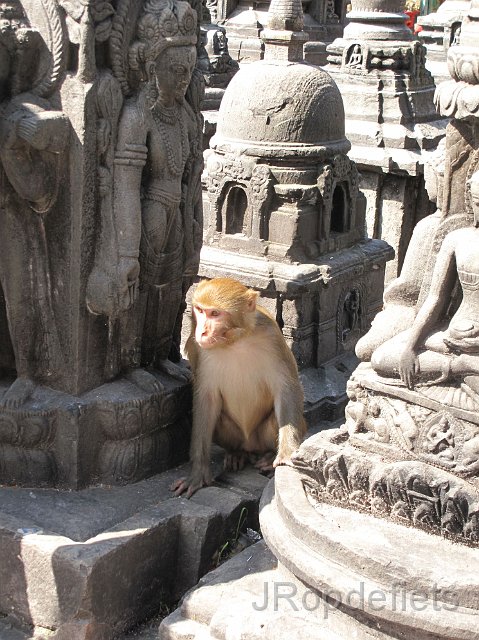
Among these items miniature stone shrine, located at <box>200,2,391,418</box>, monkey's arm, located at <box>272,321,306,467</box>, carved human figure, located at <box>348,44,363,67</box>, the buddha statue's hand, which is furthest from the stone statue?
carved human figure, located at <box>348,44,363,67</box>

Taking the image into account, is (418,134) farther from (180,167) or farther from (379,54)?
(180,167)

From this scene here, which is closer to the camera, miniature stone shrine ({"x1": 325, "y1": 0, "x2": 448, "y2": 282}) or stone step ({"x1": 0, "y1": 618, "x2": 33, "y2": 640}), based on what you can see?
stone step ({"x1": 0, "y1": 618, "x2": 33, "y2": 640})

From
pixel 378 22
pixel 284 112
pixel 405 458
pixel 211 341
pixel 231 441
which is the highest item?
pixel 378 22

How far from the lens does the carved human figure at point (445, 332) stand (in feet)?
13.8

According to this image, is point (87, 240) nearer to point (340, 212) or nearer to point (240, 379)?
point (240, 379)

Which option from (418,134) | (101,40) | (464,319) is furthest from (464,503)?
(418,134)

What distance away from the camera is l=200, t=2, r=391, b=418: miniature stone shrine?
707 centimetres

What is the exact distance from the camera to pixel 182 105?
5090 mm

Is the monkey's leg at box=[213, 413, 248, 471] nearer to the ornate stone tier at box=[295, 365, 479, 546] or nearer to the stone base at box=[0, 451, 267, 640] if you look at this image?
the stone base at box=[0, 451, 267, 640]

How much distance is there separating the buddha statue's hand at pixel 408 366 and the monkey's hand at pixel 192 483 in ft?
4.48

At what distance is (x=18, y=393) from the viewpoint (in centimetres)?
509

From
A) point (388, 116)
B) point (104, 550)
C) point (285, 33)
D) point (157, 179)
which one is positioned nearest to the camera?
point (104, 550)

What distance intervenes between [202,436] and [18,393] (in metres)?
0.96

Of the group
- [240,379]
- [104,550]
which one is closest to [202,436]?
[240,379]
